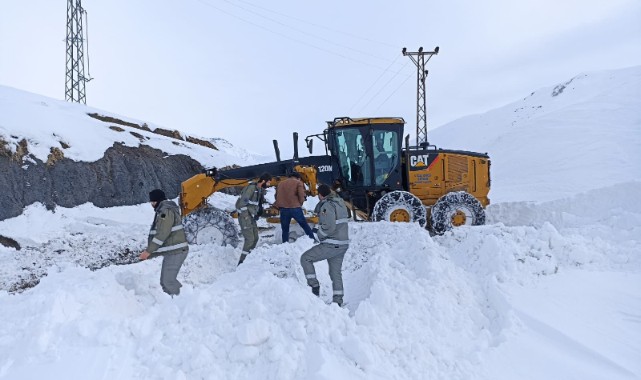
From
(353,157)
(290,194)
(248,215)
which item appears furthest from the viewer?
(353,157)

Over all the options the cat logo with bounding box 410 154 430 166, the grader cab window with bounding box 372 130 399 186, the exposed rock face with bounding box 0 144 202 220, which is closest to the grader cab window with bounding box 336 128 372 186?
the grader cab window with bounding box 372 130 399 186

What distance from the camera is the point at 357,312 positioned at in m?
4.83

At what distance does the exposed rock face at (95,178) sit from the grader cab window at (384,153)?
861 centimetres

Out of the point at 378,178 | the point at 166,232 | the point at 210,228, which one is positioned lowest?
the point at 210,228

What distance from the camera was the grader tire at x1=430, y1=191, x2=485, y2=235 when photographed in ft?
32.5

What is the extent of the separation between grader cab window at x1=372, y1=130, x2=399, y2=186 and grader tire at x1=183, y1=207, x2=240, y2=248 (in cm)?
335

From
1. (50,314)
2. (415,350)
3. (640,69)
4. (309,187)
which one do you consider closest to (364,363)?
(415,350)

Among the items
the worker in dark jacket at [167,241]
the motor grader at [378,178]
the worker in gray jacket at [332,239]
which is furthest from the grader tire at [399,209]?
the worker in dark jacket at [167,241]

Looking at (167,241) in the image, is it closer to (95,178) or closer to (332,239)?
(332,239)

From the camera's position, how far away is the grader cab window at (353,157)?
10.0m

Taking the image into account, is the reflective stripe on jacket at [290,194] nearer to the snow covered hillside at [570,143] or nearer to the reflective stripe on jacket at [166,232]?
the reflective stripe on jacket at [166,232]

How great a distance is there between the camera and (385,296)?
530cm

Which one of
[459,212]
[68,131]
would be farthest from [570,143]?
[68,131]

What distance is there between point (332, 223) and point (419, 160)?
5334 millimetres
